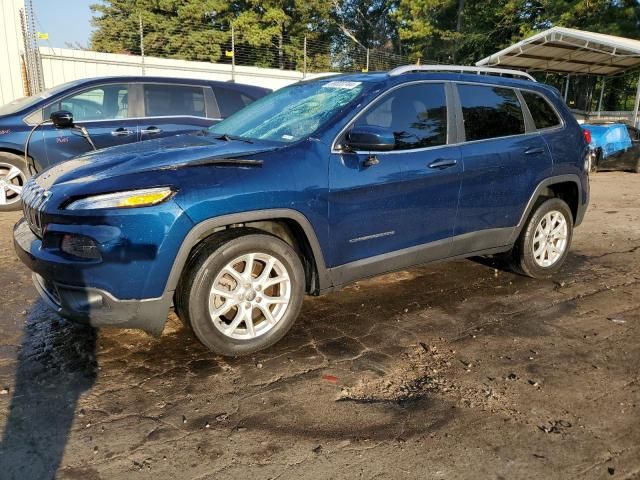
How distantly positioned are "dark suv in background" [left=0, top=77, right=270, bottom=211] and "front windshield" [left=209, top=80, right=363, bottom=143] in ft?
9.34

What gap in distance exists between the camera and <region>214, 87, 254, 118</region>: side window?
289 inches

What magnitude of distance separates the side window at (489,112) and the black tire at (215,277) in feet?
6.03

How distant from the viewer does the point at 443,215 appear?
13.0 feet

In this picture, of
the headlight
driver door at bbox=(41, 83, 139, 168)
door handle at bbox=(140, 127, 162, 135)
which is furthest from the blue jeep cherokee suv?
driver door at bbox=(41, 83, 139, 168)

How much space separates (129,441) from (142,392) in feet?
1.44

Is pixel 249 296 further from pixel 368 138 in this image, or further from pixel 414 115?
pixel 414 115

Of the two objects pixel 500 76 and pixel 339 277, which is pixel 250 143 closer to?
pixel 339 277

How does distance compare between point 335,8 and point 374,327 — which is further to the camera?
point 335,8

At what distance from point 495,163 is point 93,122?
16.1 ft

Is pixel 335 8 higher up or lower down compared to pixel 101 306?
higher up

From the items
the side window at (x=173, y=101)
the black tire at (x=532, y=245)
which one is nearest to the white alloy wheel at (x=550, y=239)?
the black tire at (x=532, y=245)

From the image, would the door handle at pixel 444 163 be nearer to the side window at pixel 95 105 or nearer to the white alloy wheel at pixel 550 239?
the white alloy wheel at pixel 550 239

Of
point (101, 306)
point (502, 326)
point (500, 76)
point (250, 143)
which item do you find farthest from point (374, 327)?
point (500, 76)

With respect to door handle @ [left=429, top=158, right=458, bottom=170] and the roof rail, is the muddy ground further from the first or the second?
the roof rail
